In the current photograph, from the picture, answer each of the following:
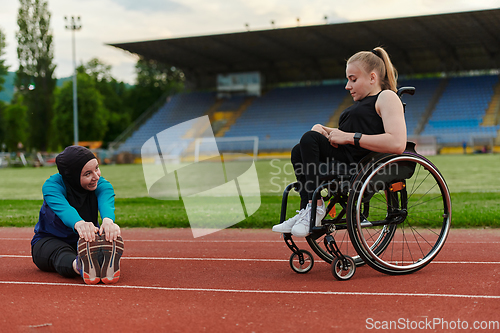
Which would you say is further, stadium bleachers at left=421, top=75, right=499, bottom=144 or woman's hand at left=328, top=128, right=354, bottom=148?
stadium bleachers at left=421, top=75, right=499, bottom=144

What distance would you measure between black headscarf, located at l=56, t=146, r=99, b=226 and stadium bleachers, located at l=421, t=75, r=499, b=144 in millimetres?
29721

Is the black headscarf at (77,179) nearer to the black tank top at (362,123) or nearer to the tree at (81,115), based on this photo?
the black tank top at (362,123)

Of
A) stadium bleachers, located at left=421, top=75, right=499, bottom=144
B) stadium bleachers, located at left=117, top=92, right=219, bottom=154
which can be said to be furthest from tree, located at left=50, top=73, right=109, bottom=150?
stadium bleachers, located at left=421, top=75, right=499, bottom=144

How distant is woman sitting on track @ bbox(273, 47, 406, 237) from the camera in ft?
10.8

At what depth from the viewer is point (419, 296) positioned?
2.96 metres

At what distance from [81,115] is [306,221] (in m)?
52.2

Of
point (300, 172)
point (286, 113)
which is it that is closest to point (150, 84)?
point (286, 113)

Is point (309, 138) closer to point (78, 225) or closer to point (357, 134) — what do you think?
point (357, 134)

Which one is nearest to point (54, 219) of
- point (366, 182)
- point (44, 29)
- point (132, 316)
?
point (132, 316)

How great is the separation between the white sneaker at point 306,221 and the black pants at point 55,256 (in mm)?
1634


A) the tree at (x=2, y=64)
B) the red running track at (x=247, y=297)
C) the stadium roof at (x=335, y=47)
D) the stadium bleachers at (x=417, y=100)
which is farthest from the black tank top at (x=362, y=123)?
the tree at (x=2, y=64)

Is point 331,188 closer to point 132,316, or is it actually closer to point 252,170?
point 132,316

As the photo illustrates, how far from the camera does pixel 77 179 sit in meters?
3.69

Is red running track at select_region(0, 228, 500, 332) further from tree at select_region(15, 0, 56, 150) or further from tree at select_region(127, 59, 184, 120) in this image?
tree at select_region(127, 59, 184, 120)
